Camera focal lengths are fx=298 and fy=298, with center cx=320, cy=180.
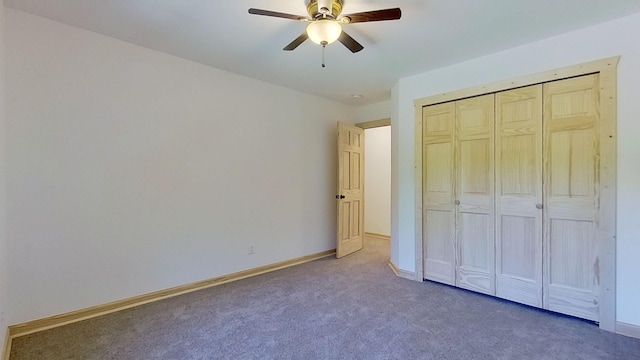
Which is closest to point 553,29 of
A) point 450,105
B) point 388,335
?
point 450,105

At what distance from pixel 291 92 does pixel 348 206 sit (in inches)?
78.9

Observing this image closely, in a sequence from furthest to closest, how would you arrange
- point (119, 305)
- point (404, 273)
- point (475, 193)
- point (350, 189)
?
point (350, 189) → point (404, 273) → point (475, 193) → point (119, 305)

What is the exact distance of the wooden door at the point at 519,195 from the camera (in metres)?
2.84

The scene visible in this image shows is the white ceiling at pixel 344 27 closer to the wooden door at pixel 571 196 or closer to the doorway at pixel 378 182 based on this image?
the wooden door at pixel 571 196

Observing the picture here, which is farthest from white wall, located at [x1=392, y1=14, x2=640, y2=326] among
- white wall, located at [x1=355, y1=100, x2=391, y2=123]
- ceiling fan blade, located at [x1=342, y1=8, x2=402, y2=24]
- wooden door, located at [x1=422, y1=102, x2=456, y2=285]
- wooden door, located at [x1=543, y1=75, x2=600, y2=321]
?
ceiling fan blade, located at [x1=342, y1=8, x2=402, y2=24]

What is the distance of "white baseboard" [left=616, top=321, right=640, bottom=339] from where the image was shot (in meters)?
2.36

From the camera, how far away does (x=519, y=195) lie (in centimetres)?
295

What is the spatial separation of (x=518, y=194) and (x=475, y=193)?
402 millimetres

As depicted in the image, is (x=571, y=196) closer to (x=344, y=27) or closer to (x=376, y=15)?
(x=376, y=15)

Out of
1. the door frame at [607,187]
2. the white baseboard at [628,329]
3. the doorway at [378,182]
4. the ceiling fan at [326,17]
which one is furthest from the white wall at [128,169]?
the white baseboard at [628,329]

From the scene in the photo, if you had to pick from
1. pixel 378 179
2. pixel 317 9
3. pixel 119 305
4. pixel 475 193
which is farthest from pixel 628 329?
pixel 378 179

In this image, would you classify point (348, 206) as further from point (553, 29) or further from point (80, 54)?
point (80, 54)

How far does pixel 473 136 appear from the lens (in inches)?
129

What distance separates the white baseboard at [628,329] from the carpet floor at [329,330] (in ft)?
0.22
